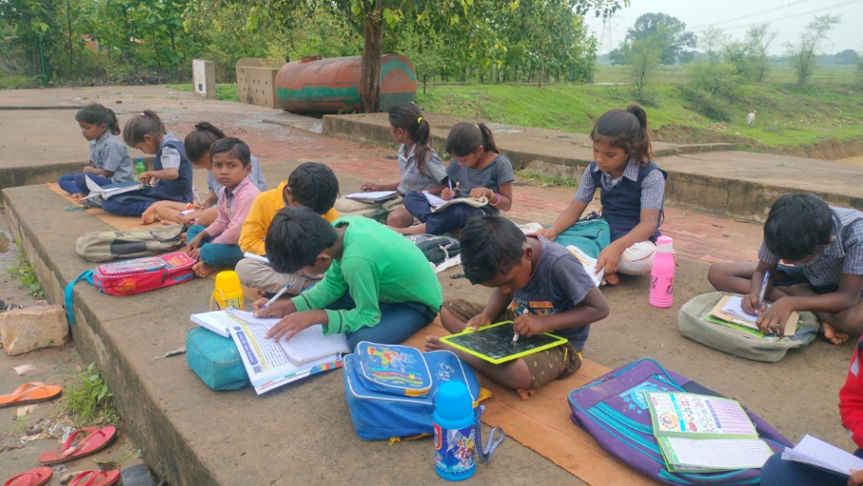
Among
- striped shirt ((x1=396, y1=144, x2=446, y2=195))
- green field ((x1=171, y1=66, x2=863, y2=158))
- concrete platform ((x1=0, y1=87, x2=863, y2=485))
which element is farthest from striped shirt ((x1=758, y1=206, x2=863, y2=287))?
green field ((x1=171, y1=66, x2=863, y2=158))

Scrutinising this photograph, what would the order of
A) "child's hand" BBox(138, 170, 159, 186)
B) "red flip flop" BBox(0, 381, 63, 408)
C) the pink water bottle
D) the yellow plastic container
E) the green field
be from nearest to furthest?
1. the yellow plastic container
2. "red flip flop" BBox(0, 381, 63, 408)
3. the pink water bottle
4. "child's hand" BBox(138, 170, 159, 186)
5. the green field

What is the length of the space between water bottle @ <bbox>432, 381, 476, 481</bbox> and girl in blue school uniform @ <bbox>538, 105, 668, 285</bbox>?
6.20 feet

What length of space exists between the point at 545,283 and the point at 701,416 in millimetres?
706

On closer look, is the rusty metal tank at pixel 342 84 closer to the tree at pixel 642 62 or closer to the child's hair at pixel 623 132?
the child's hair at pixel 623 132

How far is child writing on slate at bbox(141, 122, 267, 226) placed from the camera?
4176 mm

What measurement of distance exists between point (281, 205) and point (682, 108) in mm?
26729

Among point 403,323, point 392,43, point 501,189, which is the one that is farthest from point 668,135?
point 403,323

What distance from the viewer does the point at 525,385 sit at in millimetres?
2387

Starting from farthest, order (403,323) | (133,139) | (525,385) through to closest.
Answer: (133,139)
(403,323)
(525,385)

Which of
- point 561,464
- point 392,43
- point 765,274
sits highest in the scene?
point 392,43

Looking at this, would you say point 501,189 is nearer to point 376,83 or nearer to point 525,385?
point 525,385

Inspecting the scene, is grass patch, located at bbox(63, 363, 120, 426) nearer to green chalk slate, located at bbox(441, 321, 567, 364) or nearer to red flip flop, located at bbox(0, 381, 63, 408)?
red flip flop, located at bbox(0, 381, 63, 408)

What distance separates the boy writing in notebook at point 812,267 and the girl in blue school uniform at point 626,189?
65 cm

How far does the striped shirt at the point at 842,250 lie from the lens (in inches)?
108
